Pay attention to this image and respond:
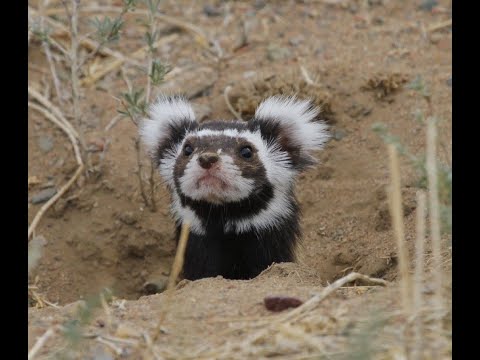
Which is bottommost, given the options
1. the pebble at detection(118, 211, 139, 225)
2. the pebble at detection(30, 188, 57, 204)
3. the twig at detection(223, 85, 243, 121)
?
the pebble at detection(118, 211, 139, 225)

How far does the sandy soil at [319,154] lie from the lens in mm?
6230

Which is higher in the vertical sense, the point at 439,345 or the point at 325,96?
the point at 325,96

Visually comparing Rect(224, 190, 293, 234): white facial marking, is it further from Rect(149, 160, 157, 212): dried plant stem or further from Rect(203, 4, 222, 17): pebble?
Rect(203, 4, 222, 17): pebble

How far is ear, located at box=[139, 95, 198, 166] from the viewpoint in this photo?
5531mm

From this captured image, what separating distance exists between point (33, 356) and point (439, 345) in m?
1.63

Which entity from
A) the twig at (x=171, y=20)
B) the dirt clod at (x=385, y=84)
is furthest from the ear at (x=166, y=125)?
the twig at (x=171, y=20)

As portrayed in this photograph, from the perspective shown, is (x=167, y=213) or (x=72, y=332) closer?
(x=72, y=332)

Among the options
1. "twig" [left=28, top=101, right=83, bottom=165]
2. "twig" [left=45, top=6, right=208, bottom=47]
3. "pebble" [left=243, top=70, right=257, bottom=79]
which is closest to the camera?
"twig" [left=28, top=101, right=83, bottom=165]

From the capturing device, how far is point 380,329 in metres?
3.09

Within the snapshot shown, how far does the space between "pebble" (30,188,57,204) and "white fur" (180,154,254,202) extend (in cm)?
217

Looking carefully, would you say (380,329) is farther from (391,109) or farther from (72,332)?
(391,109)

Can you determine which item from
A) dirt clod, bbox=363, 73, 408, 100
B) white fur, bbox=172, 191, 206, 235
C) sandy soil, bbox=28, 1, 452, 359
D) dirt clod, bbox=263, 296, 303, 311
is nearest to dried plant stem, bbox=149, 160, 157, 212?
sandy soil, bbox=28, 1, 452, 359

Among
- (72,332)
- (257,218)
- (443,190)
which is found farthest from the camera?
(257,218)
